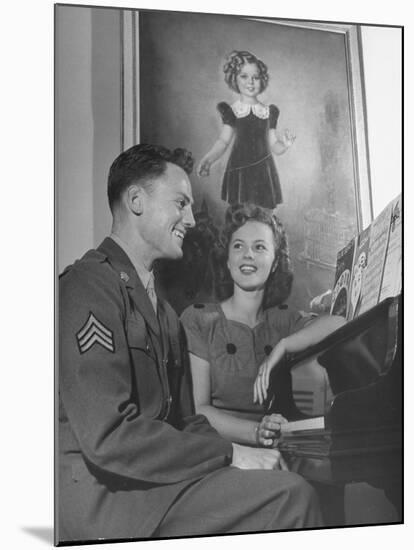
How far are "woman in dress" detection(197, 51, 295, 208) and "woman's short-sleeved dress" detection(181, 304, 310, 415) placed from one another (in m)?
0.70

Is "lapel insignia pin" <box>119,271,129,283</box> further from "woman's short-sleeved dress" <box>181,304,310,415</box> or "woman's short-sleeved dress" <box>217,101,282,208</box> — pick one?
"woman's short-sleeved dress" <box>217,101,282,208</box>

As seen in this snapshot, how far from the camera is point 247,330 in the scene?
25.2 ft

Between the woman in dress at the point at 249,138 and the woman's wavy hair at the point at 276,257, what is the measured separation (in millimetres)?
60

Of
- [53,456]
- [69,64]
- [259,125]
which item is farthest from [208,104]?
[53,456]

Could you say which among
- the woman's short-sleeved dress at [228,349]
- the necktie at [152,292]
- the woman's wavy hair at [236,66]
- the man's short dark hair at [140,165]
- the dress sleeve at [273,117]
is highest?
the woman's wavy hair at [236,66]

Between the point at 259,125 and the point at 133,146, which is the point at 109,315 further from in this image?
the point at 259,125

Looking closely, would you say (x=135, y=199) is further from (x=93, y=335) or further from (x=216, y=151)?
(x=93, y=335)

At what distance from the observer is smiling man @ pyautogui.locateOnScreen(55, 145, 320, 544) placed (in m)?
7.20

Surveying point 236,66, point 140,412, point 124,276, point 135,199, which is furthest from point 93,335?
point 236,66

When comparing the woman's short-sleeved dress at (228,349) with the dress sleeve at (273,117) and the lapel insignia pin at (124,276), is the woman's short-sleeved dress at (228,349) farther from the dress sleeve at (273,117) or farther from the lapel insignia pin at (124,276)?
the dress sleeve at (273,117)

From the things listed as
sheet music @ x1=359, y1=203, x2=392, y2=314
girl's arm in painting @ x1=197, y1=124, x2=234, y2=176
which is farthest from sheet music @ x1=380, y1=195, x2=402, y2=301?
girl's arm in painting @ x1=197, y1=124, x2=234, y2=176

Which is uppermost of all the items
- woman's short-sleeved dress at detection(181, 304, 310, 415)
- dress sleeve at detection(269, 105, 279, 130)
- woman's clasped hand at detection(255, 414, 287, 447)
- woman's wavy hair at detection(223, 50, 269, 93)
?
woman's wavy hair at detection(223, 50, 269, 93)

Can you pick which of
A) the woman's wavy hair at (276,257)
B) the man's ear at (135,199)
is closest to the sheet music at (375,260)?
the woman's wavy hair at (276,257)

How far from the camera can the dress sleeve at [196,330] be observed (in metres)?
7.54
